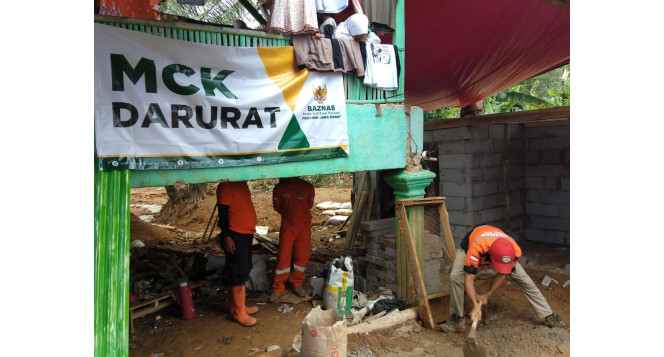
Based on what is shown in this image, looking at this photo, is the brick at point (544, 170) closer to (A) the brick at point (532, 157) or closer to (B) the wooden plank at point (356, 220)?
(A) the brick at point (532, 157)

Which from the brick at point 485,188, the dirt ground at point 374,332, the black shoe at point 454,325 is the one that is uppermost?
the brick at point 485,188

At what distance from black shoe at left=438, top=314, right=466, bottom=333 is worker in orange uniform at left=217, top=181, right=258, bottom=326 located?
251cm

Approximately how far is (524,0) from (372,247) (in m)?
4.72

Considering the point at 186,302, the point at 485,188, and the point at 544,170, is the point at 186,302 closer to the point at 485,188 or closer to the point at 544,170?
the point at 485,188

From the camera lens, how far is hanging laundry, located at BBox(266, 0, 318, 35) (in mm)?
5215

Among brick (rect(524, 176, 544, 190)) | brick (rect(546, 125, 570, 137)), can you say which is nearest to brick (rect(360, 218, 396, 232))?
brick (rect(524, 176, 544, 190))

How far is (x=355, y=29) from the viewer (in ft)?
18.6

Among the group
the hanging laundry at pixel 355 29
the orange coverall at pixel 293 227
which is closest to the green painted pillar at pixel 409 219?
the orange coverall at pixel 293 227

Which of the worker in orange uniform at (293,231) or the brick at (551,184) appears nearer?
the worker in orange uniform at (293,231)

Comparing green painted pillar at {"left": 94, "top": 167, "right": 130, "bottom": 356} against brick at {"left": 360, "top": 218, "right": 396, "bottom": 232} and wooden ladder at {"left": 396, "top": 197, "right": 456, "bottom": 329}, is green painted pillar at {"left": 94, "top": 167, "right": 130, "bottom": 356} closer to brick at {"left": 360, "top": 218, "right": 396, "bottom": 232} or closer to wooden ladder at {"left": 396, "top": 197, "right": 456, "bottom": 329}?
wooden ladder at {"left": 396, "top": 197, "right": 456, "bottom": 329}

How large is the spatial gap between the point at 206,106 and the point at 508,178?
21.7 ft

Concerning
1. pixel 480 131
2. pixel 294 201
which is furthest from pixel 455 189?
pixel 294 201

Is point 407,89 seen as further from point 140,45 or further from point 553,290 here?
point 140,45

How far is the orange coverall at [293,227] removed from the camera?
7.04 m
